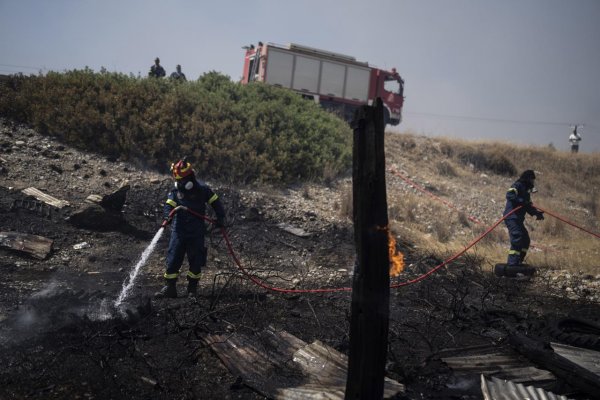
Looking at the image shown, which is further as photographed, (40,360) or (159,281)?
(159,281)

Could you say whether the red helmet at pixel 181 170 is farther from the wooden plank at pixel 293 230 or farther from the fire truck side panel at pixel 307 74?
the fire truck side panel at pixel 307 74

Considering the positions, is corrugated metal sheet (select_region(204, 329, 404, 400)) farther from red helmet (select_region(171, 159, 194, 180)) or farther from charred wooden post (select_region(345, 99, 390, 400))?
red helmet (select_region(171, 159, 194, 180))

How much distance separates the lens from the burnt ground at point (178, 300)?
3.86 m

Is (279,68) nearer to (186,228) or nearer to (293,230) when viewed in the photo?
(293,230)

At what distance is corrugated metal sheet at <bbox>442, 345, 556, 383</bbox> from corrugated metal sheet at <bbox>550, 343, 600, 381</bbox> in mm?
335

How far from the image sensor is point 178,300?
225 inches

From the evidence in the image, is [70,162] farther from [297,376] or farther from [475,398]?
[475,398]

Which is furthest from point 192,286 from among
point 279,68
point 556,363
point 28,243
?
point 279,68

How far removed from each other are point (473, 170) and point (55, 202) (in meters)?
15.1

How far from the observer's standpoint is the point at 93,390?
3.60m

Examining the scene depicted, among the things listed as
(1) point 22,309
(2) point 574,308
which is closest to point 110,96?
(1) point 22,309

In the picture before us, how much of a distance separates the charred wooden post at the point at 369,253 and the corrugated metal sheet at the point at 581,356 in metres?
2.42

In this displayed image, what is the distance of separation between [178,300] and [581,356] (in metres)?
4.25

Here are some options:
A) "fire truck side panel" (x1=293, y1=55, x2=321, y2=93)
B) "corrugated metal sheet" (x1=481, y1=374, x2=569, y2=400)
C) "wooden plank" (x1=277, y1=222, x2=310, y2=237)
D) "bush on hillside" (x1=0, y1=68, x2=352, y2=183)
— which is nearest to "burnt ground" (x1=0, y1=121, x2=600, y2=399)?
"wooden plank" (x1=277, y1=222, x2=310, y2=237)
